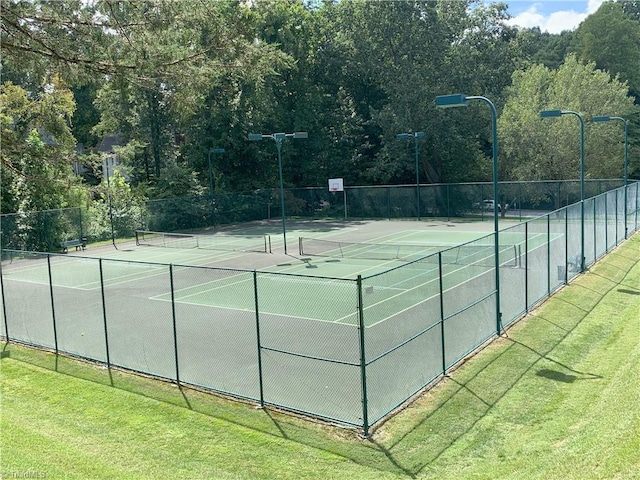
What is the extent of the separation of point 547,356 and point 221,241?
82.9 ft

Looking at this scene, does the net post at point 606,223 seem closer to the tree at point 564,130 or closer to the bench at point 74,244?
the tree at point 564,130

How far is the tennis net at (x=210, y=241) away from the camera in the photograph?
3234 cm

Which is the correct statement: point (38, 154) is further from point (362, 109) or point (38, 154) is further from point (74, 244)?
point (362, 109)

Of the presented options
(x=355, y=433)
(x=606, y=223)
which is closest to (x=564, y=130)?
(x=606, y=223)

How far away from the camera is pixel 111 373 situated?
41.5 ft

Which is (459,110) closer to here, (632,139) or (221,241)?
(632,139)

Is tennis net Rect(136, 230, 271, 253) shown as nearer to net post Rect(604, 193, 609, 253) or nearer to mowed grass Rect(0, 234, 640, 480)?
net post Rect(604, 193, 609, 253)

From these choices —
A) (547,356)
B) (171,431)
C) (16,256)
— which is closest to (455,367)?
(547,356)

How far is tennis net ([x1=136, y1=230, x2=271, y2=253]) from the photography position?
106 ft

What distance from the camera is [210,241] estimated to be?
116 feet

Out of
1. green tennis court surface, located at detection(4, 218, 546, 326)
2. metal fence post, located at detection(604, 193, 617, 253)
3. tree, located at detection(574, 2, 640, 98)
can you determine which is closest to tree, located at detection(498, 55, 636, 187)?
green tennis court surface, located at detection(4, 218, 546, 326)

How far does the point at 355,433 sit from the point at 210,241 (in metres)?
27.3

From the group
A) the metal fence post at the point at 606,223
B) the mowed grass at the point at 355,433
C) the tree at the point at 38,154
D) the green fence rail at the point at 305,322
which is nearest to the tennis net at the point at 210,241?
the tree at the point at 38,154

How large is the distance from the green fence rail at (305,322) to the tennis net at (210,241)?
980cm
